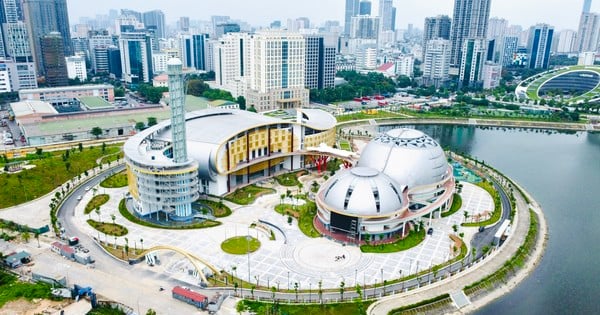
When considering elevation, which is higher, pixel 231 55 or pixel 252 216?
pixel 231 55

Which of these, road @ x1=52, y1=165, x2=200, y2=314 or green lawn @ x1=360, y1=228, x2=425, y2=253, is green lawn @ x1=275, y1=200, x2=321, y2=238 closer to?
green lawn @ x1=360, y1=228, x2=425, y2=253

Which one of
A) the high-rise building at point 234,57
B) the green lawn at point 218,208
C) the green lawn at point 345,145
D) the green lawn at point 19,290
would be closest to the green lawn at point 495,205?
the green lawn at point 345,145

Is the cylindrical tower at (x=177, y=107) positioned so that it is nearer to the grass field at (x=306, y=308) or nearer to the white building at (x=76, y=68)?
the grass field at (x=306, y=308)

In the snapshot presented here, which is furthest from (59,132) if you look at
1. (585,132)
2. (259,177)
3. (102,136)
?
(585,132)

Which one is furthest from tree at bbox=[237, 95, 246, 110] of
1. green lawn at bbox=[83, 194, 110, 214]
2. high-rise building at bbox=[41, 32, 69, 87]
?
high-rise building at bbox=[41, 32, 69, 87]

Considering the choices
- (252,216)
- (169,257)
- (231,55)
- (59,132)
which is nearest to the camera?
(169,257)

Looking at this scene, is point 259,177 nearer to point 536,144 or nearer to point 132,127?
point 132,127
